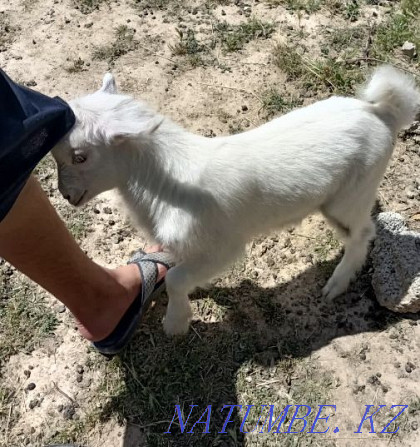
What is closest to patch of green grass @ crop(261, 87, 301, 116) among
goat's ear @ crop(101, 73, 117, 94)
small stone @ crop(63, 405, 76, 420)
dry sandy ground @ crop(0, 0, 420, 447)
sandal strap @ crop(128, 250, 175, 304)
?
dry sandy ground @ crop(0, 0, 420, 447)

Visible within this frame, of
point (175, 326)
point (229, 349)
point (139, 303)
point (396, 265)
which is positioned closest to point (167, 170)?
point (139, 303)

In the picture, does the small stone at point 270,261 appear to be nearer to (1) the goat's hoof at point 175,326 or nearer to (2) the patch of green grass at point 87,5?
(1) the goat's hoof at point 175,326

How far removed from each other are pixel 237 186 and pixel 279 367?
4.10 ft

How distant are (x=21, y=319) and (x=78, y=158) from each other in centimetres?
155

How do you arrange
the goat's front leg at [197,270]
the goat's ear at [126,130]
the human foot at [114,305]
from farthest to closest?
the human foot at [114,305], the goat's front leg at [197,270], the goat's ear at [126,130]

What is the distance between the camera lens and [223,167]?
118 inches

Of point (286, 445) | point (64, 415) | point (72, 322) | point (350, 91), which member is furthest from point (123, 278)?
point (350, 91)

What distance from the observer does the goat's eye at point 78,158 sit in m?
2.74

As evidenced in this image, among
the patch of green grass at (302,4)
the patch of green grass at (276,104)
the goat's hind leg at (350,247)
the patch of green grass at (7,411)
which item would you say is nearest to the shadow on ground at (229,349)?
the goat's hind leg at (350,247)

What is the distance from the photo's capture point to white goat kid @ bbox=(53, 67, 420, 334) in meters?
2.80

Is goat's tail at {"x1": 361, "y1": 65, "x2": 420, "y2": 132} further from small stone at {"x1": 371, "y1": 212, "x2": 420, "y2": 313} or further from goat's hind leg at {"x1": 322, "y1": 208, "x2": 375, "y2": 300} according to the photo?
small stone at {"x1": 371, "y1": 212, "x2": 420, "y2": 313}

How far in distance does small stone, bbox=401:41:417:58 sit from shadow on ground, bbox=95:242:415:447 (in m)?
2.25

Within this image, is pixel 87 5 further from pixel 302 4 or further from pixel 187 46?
pixel 302 4

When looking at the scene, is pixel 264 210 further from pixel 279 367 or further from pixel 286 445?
pixel 286 445
